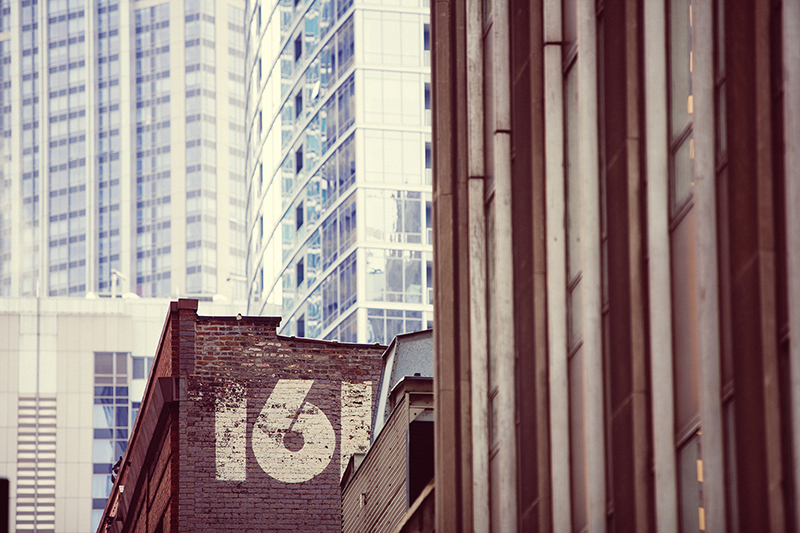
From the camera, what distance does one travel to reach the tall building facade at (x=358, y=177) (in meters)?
87.6

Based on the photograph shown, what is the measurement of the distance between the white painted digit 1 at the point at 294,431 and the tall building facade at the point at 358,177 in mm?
55002

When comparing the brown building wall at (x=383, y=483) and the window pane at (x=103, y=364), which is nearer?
the brown building wall at (x=383, y=483)

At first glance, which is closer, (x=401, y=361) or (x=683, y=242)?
(x=683, y=242)

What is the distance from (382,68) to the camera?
89.6 meters

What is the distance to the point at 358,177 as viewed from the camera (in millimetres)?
88188

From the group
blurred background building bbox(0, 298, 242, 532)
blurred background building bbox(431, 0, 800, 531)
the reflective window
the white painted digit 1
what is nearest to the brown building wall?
the white painted digit 1

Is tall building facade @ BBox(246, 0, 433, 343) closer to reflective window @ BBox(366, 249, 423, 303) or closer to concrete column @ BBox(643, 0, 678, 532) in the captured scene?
reflective window @ BBox(366, 249, 423, 303)

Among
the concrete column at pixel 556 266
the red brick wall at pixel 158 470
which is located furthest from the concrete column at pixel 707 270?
the red brick wall at pixel 158 470

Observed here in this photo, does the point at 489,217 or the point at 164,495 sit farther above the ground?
the point at 489,217

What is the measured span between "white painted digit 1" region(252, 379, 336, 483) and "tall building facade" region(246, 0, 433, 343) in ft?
180

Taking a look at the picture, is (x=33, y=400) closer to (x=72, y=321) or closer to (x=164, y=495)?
(x=72, y=321)

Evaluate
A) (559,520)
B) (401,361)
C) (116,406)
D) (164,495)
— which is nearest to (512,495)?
(559,520)

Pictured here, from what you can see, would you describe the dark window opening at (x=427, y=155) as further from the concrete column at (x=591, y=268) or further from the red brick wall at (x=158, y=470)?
the concrete column at (x=591, y=268)

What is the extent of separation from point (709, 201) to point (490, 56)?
22.5 ft
